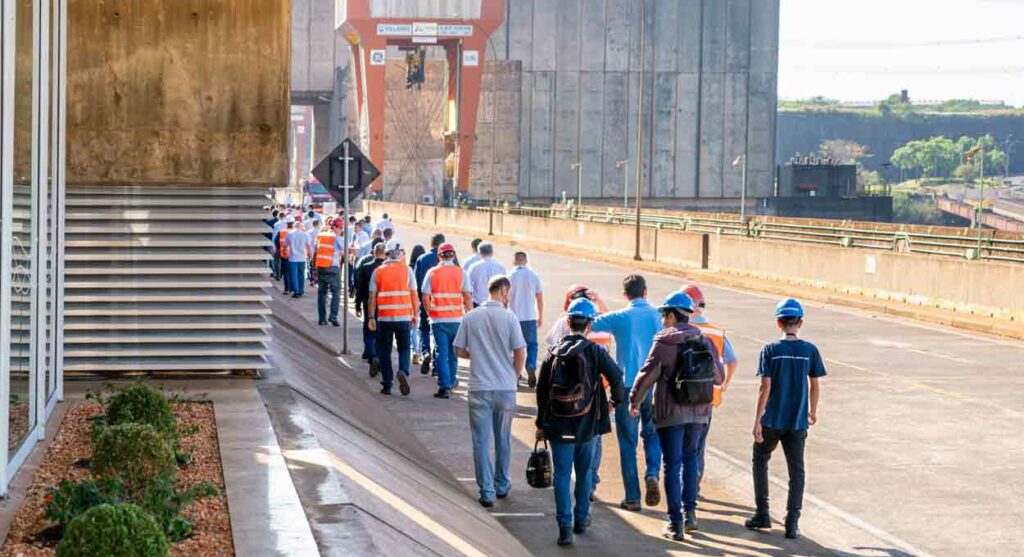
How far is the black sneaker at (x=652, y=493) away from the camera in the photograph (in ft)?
40.5

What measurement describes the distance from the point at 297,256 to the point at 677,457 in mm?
23309

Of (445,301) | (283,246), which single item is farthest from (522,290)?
(283,246)

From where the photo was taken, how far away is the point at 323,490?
939 centimetres

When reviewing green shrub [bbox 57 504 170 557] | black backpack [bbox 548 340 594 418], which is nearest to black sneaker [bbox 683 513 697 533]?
black backpack [bbox 548 340 594 418]

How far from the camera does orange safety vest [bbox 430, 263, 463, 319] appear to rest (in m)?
18.5

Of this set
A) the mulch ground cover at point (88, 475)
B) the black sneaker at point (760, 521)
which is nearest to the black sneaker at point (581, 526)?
the black sneaker at point (760, 521)

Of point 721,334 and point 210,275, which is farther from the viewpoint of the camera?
point 210,275

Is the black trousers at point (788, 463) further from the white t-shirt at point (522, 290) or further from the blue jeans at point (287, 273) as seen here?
the blue jeans at point (287, 273)

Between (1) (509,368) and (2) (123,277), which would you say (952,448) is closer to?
(1) (509,368)

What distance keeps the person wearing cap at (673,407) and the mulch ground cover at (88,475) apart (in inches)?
124

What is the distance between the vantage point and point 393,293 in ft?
60.8

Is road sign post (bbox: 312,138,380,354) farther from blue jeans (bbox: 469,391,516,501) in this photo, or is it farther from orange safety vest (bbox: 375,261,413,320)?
blue jeans (bbox: 469,391,516,501)

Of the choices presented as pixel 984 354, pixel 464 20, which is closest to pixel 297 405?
pixel 984 354

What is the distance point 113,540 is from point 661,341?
18.6 feet
